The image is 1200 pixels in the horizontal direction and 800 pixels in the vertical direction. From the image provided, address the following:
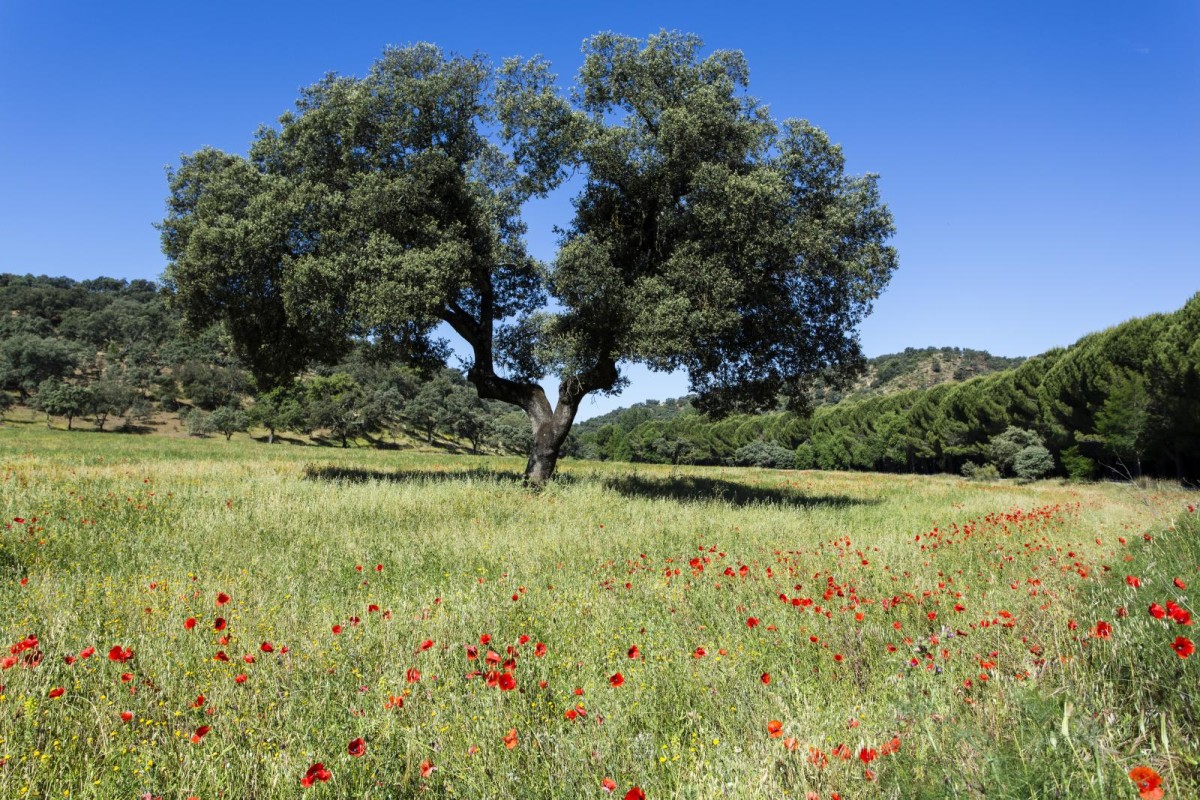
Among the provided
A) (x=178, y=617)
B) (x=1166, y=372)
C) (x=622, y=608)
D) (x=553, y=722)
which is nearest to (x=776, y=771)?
(x=553, y=722)

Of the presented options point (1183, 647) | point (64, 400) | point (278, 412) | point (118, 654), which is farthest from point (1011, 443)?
point (64, 400)

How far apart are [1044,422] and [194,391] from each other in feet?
356

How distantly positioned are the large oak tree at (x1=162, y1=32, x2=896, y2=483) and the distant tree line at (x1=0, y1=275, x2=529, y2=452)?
48409mm

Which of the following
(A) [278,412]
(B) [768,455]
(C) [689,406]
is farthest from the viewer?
(B) [768,455]

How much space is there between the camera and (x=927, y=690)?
4.06 m

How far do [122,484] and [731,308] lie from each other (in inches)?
615

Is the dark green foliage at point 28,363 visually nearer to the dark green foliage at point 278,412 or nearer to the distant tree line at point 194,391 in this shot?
the distant tree line at point 194,391

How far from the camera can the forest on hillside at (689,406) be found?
38.8m

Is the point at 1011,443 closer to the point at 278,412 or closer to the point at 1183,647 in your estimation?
the point at 1183,647

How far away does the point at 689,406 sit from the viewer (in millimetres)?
43094

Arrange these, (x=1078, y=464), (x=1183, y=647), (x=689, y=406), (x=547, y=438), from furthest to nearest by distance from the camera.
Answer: (x=1078, y=464) → (x=689, y=406) → (x=547, y=438) → (x=1183, y=647)

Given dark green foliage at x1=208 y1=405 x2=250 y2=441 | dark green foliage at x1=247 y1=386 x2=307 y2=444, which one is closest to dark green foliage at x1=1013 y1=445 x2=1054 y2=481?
dark green foliage at x1=247 y1=386 x2=307 y2=444

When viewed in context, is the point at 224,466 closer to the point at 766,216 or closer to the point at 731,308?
the point at 731,308

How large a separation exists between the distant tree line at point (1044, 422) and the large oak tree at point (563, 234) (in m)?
7.92
